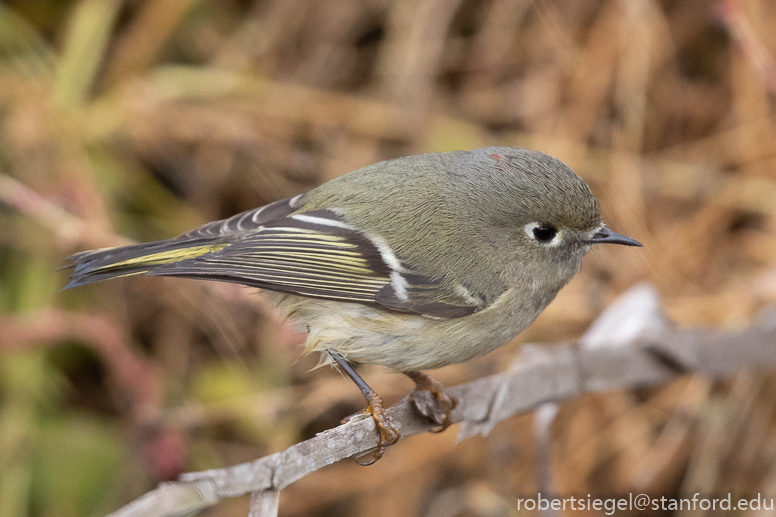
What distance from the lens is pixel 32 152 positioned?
2594mm

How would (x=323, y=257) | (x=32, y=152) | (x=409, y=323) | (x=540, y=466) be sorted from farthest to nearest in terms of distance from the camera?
(x=32, y=152) < (x=540, y=466) < (x=323, y=257) < (x=409, y=323)

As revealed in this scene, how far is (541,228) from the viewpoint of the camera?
170cm

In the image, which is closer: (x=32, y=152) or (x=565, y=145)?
(x=32, y=152)

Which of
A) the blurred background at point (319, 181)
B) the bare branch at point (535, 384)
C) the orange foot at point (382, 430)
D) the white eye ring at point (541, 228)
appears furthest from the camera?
the blurred background at point (319, 181)

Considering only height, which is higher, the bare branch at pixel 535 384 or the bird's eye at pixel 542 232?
the bird's eye at pixel 542 232

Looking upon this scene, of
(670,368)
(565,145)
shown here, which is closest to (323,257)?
(670,368)

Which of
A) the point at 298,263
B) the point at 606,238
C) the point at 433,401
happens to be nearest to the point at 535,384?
the point at 433,401

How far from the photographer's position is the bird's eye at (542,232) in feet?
5.58

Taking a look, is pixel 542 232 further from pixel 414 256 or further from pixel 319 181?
pixel 319 181

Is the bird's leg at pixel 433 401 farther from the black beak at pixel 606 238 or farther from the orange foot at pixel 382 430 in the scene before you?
the black beak at pixel 606 238

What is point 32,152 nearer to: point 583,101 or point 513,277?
point 513,277

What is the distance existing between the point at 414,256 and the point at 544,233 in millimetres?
313

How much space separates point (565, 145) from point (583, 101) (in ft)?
0.83

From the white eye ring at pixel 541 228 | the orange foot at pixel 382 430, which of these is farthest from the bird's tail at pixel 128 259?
the white eye ring at pixel 541 228
